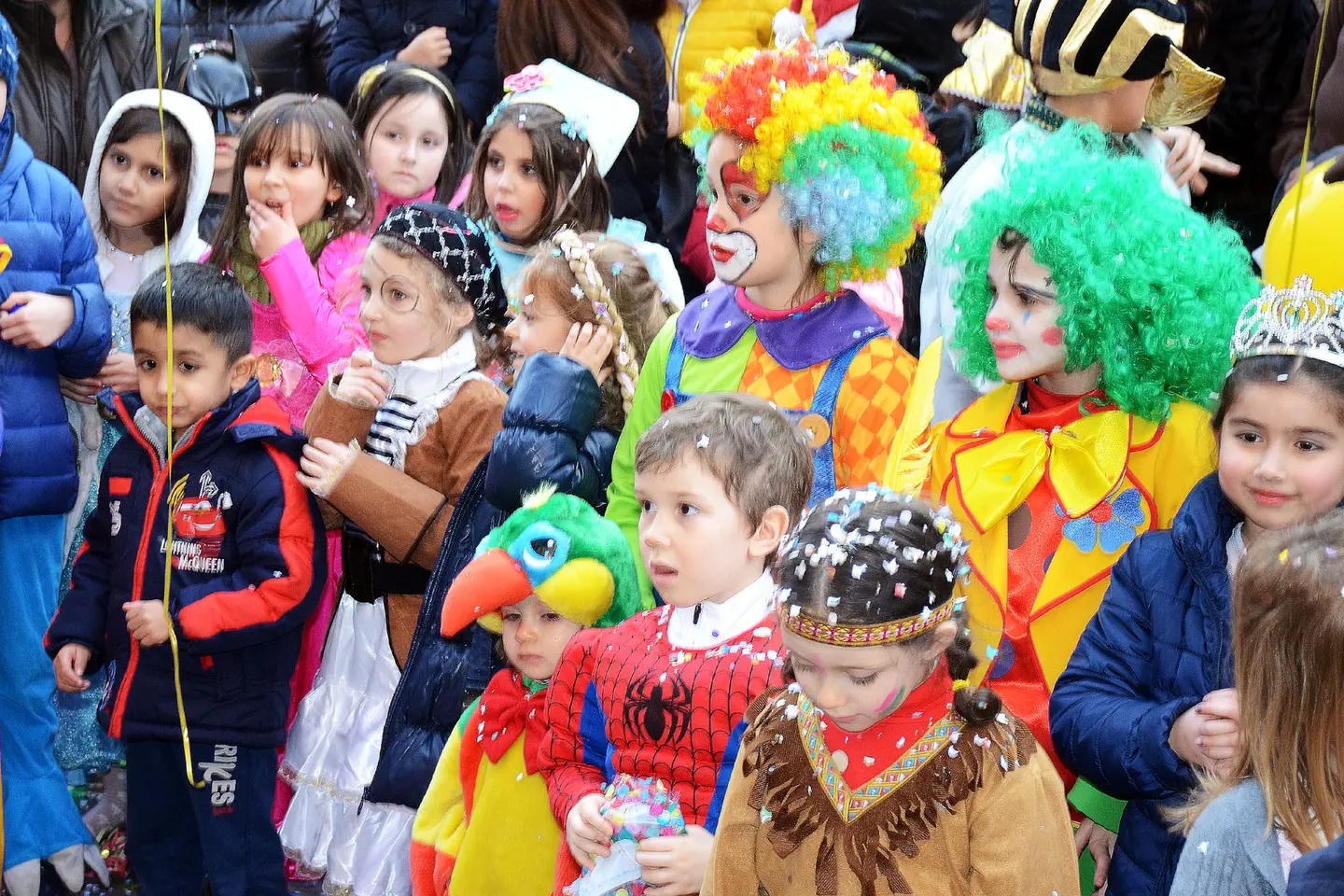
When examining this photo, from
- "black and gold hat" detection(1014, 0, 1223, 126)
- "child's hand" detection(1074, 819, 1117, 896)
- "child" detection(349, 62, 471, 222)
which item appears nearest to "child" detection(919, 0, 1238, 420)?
"black and gold hat" detection(1014, 0, 1223, 126)

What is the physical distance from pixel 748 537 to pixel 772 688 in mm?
338

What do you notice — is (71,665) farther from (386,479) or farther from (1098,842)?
(1098,842)

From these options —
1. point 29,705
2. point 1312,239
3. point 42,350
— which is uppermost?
point 1312,239

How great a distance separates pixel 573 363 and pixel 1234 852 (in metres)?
2.07

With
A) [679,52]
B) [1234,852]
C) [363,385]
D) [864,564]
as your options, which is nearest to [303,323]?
[363,385]

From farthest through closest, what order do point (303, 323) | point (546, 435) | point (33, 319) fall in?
1. point (303, 323)
2. point (33, 319)
3. point (546, 435)

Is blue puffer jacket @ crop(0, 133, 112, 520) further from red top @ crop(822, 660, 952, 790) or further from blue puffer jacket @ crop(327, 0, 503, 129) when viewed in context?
red top @ crop(822, 660, 952, 790)

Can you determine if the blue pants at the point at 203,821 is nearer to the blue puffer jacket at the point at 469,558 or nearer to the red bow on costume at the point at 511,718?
the blue puffer jacket at the point at 469,558

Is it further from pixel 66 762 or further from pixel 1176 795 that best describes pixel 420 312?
pixel 1176 795

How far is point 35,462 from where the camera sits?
4.54 m

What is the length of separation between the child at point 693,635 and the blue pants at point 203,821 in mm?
1405

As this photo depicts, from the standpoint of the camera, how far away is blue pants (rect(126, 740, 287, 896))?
4152 millimetres

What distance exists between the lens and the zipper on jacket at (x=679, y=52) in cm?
561

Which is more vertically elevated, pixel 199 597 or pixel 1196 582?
pixel 1196 582
